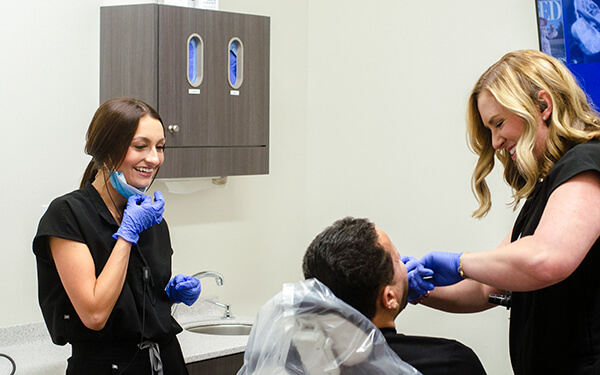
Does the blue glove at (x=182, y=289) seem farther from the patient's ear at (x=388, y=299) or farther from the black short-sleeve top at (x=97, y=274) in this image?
the patient's ear at (x=388, y=299)

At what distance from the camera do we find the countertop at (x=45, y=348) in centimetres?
227

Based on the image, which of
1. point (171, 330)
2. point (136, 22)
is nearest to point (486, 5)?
point (136, 22)

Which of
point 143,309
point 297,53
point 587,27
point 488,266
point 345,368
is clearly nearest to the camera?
point 345,368

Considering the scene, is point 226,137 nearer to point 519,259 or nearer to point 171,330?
point 171,330

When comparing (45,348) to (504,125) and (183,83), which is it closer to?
(183,83)

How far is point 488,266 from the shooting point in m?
1.47

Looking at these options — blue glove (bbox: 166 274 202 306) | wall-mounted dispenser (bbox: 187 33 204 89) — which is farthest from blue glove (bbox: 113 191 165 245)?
wall-mounted dispenser (bbox: 187 33 204 89)

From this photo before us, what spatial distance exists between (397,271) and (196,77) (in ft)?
4.77

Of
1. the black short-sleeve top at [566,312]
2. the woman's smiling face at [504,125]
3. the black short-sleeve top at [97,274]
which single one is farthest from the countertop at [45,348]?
the woman's smiling face at [504,125]

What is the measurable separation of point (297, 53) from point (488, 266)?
2.17 metres

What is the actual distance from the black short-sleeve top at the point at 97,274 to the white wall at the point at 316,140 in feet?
2.42

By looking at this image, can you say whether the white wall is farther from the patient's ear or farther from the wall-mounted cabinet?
the patient's ear

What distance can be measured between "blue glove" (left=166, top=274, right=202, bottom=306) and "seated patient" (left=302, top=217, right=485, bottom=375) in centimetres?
69

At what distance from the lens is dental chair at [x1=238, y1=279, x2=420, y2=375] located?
1300mm
